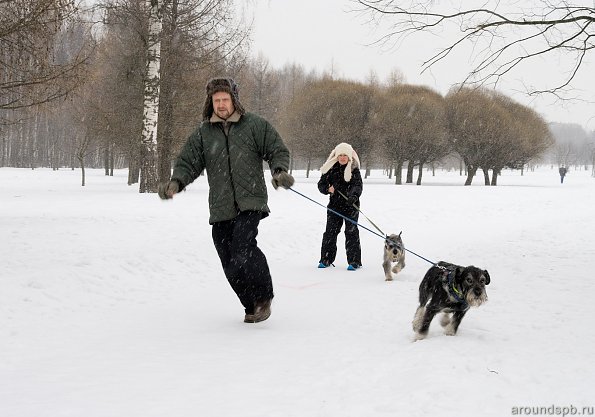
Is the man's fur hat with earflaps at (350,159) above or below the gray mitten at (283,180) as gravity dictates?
above

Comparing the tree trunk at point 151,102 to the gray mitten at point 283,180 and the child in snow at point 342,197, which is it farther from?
the gray mitten at point 283,180

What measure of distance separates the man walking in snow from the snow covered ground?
572mm

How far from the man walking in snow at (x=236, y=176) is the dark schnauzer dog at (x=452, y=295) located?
5.20 ft

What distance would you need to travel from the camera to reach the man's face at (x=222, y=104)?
4.58 m

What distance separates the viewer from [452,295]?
4273 mm

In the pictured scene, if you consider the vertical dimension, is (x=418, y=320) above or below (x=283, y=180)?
below

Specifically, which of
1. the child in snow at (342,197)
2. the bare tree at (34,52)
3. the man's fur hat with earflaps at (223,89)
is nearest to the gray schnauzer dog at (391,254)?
the child in snow at (342,197)

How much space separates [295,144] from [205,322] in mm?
40053

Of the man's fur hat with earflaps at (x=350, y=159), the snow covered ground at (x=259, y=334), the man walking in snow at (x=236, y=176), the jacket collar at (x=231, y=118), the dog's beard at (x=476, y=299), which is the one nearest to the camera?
the snow covered ground at (x=259, y=334)

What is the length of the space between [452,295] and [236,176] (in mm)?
2370

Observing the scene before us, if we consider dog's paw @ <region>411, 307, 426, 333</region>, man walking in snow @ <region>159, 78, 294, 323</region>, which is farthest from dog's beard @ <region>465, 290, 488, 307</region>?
man walking in snow @ <region>159, 78, 294, 323</region>

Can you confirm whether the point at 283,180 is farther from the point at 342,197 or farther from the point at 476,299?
the point at 342,197

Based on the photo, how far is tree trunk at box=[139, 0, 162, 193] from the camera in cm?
1385

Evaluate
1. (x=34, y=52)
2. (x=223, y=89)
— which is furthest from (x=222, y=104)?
(x=34, y=52)
